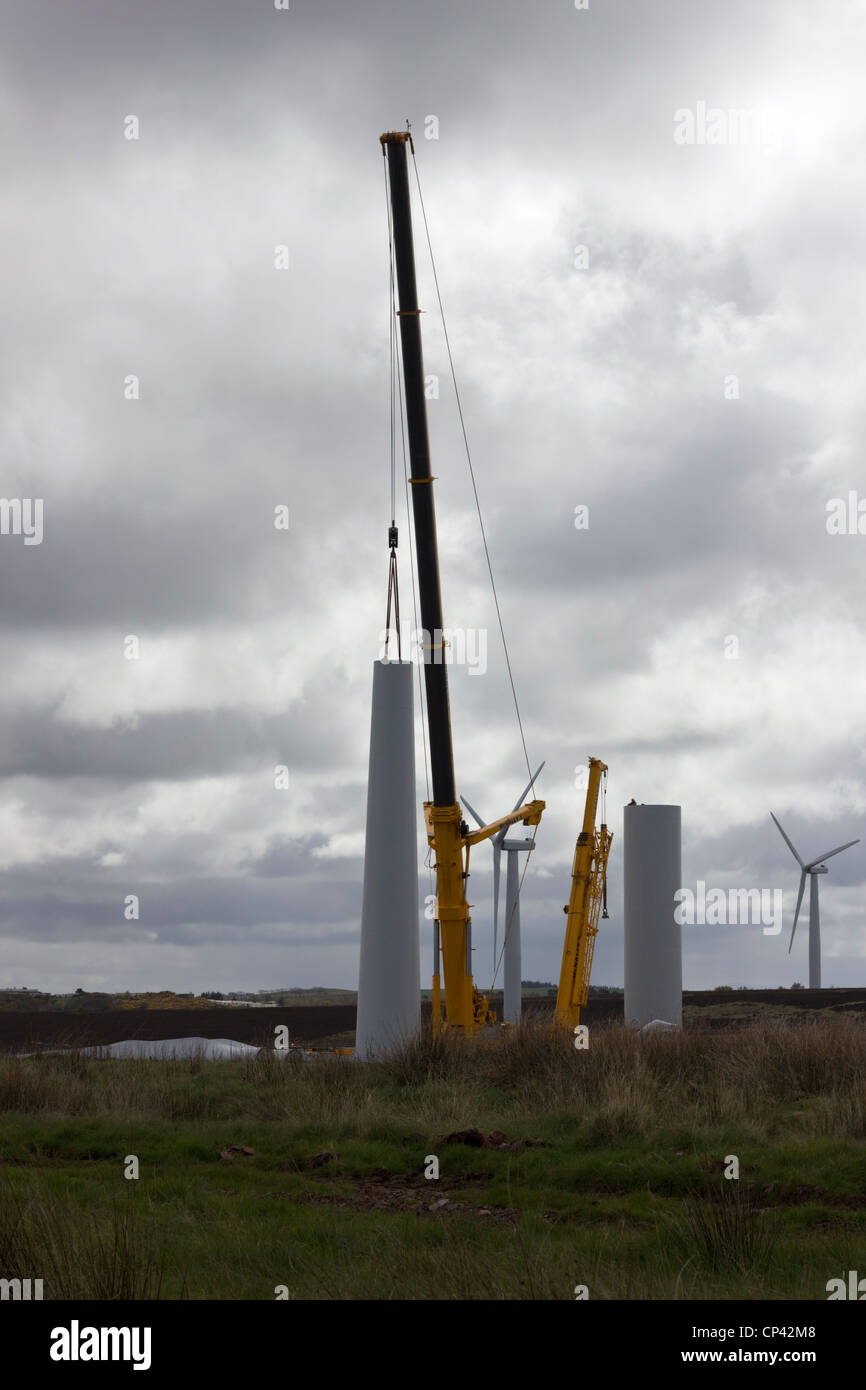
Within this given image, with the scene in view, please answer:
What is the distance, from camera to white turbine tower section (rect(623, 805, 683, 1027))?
3161 centimetres

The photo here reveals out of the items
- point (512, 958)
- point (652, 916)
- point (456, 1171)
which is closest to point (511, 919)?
point (512, 958)

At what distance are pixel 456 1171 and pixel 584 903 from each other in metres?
20.7

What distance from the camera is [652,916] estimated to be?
1243 inches

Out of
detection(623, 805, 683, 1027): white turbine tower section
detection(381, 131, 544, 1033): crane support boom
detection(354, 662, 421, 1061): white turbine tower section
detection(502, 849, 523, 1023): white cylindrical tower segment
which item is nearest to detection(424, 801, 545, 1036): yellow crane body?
detection(381, 131, 544, 1033): crane support boom

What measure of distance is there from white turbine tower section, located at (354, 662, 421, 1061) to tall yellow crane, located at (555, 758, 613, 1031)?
359 inches

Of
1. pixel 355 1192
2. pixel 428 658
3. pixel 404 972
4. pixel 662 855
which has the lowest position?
pixel 355 1192

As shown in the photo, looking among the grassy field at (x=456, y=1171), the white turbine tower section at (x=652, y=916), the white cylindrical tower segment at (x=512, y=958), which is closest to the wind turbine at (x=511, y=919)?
the white cylindrical tower segment at (x=512, y=958)

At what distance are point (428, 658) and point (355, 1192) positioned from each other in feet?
51.0

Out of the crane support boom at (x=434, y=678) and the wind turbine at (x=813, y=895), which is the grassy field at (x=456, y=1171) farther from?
the wind turbine at (x=813, y=895)

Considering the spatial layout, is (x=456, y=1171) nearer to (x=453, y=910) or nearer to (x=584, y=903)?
(x=453, y=910)
